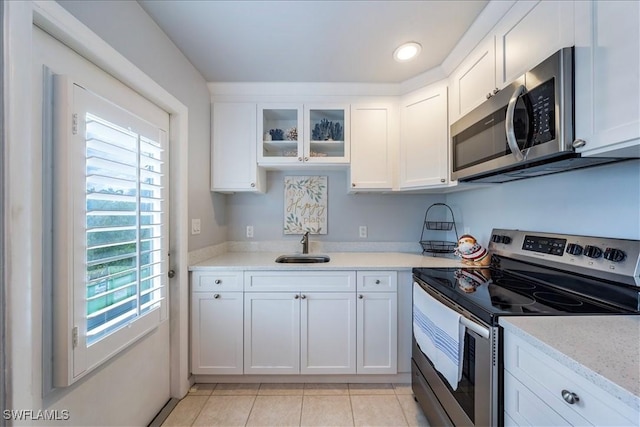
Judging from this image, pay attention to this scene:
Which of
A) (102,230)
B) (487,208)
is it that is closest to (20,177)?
(102,230)

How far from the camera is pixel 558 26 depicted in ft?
3.22

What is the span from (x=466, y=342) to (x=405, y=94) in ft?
5.95

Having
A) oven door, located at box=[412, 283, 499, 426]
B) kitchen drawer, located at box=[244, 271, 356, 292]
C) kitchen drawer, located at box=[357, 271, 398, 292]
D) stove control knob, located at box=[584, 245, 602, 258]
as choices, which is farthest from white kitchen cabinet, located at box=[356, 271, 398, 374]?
stove control knob, located at box=[584, 245, 602, 258]

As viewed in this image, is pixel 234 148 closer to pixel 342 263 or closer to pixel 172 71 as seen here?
pixel 172 71

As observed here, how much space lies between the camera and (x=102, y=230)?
1096 mm

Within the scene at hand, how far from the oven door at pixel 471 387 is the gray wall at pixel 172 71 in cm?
172

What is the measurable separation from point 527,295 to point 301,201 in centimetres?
178

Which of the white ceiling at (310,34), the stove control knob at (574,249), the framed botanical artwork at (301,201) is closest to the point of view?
the stove control knob at (574,249)

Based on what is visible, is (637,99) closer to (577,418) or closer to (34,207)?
(577,418)

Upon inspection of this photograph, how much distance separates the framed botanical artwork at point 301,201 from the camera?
2430 mm

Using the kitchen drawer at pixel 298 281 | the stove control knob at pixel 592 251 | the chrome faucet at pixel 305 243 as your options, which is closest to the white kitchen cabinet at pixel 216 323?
the kitchen drawer at pixel 298 281

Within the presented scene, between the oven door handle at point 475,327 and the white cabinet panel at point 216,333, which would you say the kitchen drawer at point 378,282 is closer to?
the oven door handle at point 475,327

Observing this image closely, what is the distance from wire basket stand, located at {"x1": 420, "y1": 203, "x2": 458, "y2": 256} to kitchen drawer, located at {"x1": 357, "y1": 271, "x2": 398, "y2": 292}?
64cm

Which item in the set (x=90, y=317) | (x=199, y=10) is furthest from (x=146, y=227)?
(x=199, y=10)
